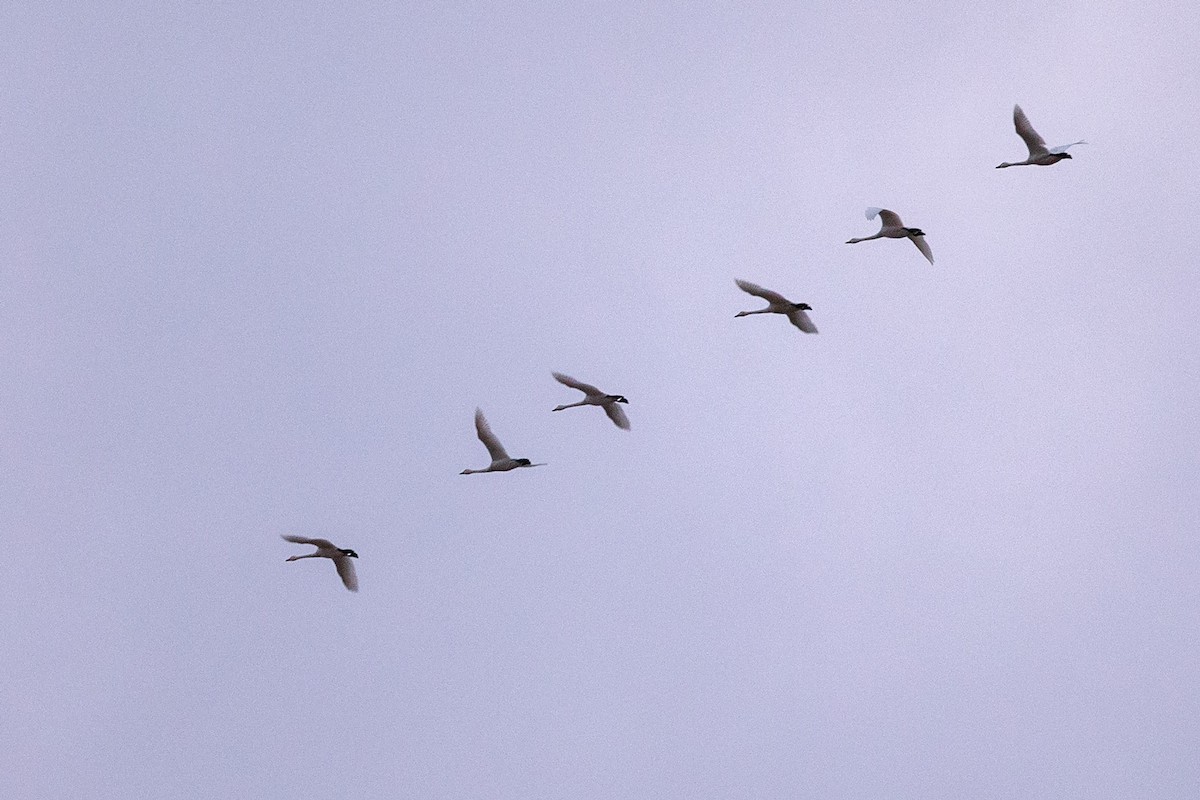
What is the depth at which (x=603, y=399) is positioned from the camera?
49500mm

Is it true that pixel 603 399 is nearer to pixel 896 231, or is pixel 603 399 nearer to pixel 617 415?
pixel 617 415

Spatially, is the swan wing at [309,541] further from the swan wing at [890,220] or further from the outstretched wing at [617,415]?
the swan wing at [890,220]

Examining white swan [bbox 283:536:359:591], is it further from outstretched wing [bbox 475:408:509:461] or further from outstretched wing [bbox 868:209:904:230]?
outstretched wing [bbox 868:209:904:230]

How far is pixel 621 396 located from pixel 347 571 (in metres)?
9.48

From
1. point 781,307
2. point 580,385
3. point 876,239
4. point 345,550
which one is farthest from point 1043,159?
point 345,550

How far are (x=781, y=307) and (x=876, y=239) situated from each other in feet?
13.6

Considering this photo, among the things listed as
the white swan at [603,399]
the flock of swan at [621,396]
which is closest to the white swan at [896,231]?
the flock of swan at [621,396]

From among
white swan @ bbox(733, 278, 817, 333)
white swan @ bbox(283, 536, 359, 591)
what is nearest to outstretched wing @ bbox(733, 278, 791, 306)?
white swan @ bbox(733, 278, 817, 333)

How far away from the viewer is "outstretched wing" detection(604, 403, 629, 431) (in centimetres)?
4966

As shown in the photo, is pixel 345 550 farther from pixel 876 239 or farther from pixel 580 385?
pixel 876 239

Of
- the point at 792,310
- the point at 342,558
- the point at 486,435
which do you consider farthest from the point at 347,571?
the point at 792,310

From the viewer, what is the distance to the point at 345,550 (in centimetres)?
4962

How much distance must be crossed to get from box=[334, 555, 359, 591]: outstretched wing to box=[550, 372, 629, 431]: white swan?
8060mm

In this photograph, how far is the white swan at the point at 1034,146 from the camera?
48875mm
